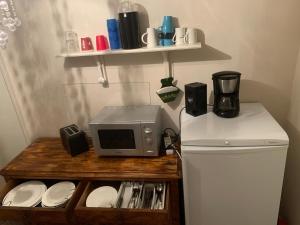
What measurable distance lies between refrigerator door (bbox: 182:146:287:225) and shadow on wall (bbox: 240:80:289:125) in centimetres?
51

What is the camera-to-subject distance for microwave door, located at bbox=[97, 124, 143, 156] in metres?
1.36

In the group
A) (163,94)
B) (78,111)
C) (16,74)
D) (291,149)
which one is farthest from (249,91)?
(16,74)

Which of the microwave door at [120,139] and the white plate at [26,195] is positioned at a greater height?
the microwave door at [120,139]

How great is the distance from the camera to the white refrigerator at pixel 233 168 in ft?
3.59

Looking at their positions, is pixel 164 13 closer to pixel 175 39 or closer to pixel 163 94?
pixel 175 39

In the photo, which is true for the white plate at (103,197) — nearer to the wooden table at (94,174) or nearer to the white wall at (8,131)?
the wooden table at (94,174)

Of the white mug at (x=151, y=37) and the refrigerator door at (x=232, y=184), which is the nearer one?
the refrigerator door at (x=232, y=184)

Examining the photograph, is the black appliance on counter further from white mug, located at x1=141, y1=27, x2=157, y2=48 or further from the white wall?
white mug, located at x1=141, y1=27, x2=157, y2=48

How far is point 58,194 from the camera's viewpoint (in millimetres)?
1387

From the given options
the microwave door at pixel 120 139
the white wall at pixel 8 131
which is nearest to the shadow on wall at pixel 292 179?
the microwave door at pixel 120 139

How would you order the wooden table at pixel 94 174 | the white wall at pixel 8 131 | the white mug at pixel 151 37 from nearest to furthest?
the wooden table at pixel 94 174, the white mug at pixel 151 37, the white wall at pixel 8 131

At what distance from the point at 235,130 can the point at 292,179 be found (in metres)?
0.69

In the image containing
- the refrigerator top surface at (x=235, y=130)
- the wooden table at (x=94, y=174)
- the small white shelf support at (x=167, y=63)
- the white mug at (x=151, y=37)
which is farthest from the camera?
the small white shelf support at (x=167, y=63)

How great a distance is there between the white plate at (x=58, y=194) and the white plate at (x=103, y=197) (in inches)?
5.1
